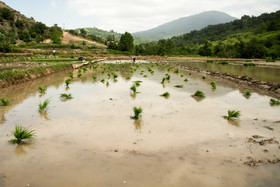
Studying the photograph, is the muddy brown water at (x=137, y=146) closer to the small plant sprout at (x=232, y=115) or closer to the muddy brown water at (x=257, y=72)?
the small plant sprout at (x=232, y=115)

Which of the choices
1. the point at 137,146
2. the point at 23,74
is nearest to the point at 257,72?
the point at 137,146

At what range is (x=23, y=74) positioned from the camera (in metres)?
15.8

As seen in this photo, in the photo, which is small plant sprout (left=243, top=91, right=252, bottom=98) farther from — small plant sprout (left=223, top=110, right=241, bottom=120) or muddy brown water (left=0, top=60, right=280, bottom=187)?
small plant sprout (left=223, top=110, right=241, bottom=120)

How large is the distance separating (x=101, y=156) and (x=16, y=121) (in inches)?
183

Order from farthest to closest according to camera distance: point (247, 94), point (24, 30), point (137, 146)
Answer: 1. point (24, 30)
2. point (247, 94)
3. point (137, 146)

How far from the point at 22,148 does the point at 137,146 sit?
3381 mm

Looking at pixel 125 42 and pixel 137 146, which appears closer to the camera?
pixel 137 146

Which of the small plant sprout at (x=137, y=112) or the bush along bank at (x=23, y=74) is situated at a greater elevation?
the bush along bank at (x=23, y=74)

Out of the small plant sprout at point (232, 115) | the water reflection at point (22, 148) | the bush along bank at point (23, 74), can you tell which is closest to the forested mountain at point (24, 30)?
the bush along bank at point (23, 74)

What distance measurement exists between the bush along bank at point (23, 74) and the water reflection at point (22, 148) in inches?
386

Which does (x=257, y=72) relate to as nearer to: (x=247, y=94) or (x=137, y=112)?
(x=247, y=94)

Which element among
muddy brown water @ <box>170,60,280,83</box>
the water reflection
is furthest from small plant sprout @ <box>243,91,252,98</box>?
the water reflection

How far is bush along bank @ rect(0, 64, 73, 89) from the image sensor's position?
13.7 meters

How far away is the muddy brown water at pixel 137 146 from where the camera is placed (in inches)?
170
